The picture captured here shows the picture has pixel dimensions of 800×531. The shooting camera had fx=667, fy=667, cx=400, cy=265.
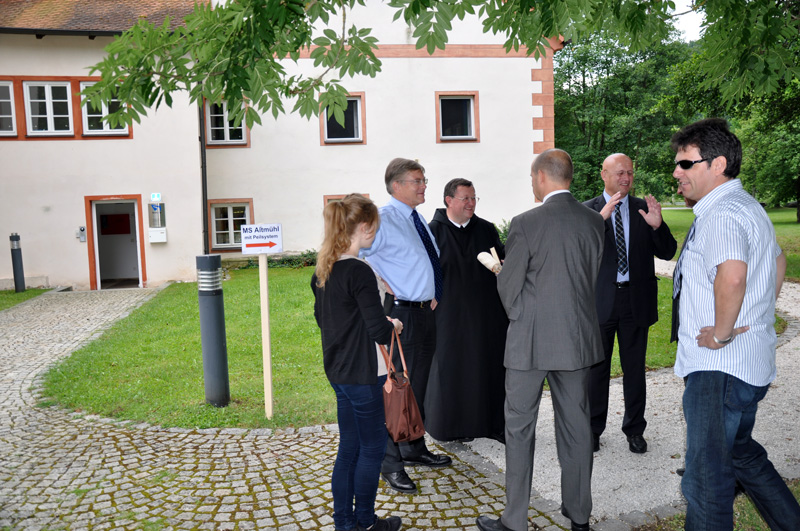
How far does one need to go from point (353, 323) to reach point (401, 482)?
1.45 m

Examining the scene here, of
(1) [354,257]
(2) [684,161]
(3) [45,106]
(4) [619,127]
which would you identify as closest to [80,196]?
(3) [45,106]

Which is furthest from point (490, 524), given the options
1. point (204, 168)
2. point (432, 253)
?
point (204, 168)

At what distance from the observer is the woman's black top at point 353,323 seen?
3.52 metres

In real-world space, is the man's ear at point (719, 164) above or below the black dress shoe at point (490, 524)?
above

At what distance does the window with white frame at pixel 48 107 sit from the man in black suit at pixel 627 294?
53.5 ft

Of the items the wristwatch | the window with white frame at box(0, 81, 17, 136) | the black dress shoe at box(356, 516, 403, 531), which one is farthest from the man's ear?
the window with white frame at box(0, 81, 17, 136)

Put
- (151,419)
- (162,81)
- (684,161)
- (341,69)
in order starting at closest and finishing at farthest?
(684,161) → (162,81) → (341,69) → (151,419)

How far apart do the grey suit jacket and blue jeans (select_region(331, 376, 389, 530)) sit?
818mm

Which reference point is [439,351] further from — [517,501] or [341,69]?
[341,69]

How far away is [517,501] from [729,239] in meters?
1.79

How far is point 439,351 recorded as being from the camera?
205 inches

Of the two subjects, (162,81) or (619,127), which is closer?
(162,81)

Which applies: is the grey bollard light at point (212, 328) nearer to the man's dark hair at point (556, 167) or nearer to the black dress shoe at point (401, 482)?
the black dress shoe at point (401, 482)

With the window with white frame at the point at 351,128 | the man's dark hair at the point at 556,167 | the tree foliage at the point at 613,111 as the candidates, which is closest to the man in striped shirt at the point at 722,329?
the man's dark hair at the point at 556,167
